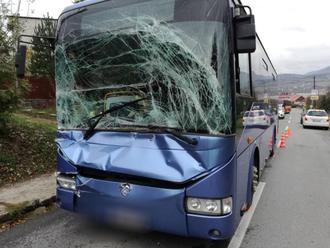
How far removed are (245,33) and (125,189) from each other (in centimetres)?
210

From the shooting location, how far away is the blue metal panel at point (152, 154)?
11.7 feet

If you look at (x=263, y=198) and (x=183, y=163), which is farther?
(x=263, y=198)

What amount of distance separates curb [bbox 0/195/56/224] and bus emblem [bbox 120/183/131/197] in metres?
2.56

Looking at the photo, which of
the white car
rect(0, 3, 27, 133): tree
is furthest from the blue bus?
the white car

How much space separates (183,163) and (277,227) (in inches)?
91.7

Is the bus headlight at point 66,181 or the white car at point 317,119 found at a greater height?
the bus headlight at point 66,181

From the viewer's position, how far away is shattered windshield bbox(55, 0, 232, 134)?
3730mm

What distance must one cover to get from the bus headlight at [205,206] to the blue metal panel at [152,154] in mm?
252

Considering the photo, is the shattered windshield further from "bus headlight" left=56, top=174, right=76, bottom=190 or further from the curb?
the curb

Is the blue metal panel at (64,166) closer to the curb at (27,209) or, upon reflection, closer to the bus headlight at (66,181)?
the bus headlight at (66,181)

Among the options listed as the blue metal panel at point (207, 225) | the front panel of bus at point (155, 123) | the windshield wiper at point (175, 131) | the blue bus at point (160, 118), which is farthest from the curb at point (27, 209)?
the blue metal panel at point (207, 225)

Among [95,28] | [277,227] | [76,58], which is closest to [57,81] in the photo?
[76,58]

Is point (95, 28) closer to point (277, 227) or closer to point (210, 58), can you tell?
point (210, 58)

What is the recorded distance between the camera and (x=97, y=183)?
395 cm
